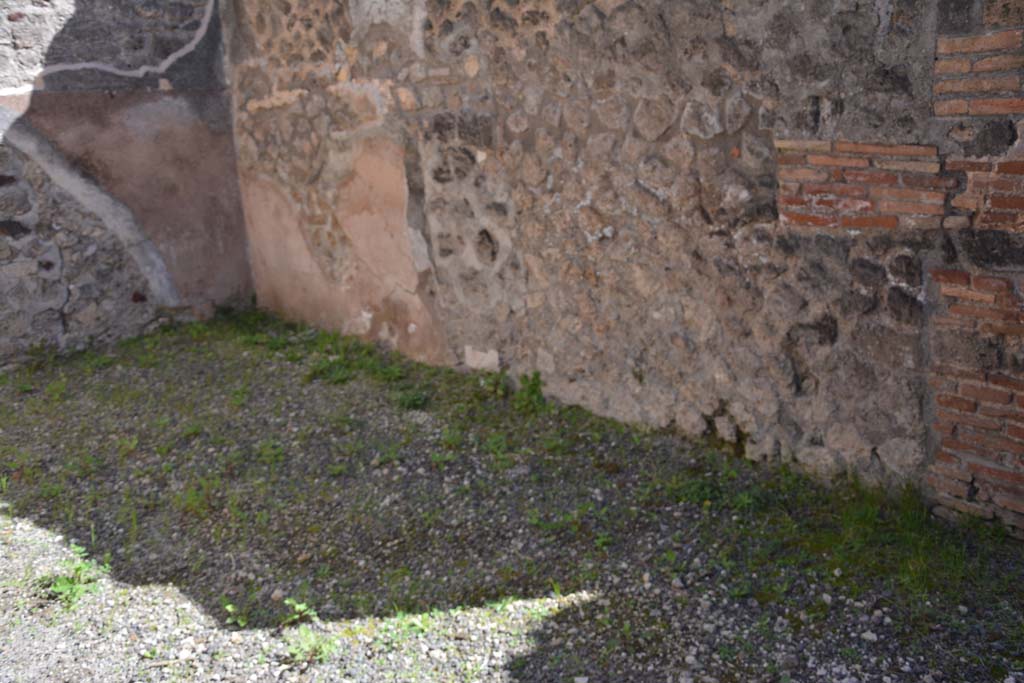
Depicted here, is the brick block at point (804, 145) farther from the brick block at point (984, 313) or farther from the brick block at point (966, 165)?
the brick block at point (984, 313)

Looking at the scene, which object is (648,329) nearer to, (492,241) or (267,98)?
(492,241)

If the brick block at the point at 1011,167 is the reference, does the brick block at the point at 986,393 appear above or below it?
below

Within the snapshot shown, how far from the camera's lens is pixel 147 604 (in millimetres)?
2941

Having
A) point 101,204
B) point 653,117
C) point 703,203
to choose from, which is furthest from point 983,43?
point 101,204

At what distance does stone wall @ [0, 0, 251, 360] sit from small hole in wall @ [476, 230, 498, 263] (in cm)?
218

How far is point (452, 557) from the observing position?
3088 millimetres

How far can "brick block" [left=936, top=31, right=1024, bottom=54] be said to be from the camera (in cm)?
245

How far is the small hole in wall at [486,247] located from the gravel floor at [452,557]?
577mm

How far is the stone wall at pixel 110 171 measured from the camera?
488cm

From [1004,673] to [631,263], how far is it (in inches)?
74.3

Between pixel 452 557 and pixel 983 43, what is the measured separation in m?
2.19

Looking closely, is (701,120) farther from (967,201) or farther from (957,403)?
(957,403)

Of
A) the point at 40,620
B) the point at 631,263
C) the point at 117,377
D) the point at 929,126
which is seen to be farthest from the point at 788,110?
the point at 117,377

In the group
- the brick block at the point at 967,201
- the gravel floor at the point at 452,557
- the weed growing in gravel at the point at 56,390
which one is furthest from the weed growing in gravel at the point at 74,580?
the brick block at the point at 967,201
